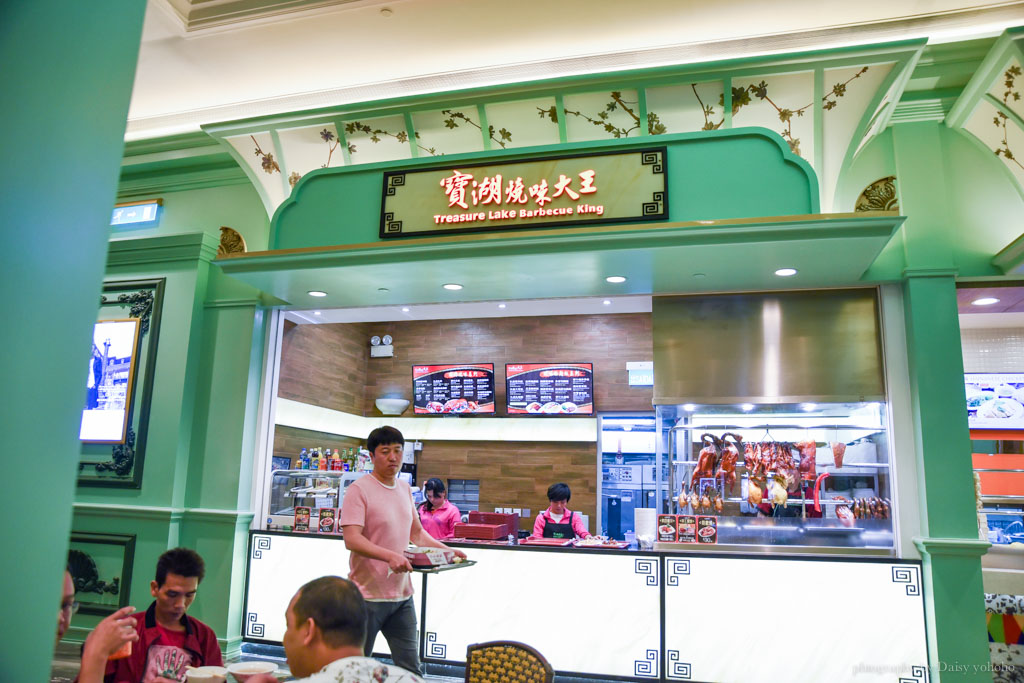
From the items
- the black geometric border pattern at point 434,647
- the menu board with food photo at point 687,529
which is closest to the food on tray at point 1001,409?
the menu board with food photo at point 687,529

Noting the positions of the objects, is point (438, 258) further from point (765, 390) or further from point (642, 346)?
point (642, 346)

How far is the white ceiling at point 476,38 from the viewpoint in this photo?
14.5 ft

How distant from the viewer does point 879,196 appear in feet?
16.0

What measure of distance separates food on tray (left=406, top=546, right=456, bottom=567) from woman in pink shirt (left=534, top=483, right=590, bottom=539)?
8.74 ft

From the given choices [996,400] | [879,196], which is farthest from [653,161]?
[996,400]

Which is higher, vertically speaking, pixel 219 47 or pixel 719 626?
pixel 219 47

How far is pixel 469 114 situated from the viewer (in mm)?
5004

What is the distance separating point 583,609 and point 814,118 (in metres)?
3.64

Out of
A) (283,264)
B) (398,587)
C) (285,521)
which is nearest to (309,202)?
(283,264)

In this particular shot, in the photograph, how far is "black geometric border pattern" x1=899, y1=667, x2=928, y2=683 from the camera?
4.36 m

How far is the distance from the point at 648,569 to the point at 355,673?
3646mm

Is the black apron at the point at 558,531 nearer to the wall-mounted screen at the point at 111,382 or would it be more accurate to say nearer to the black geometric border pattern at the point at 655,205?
the black geometric border pattern at the point at 655,205

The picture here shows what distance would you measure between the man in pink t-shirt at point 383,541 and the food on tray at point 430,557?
0.09 metres

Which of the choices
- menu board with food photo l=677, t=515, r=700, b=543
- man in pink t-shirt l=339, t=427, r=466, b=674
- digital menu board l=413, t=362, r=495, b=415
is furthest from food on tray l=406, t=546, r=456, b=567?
digital menu board l=413, t=362, r=495, b=415
